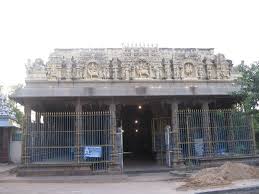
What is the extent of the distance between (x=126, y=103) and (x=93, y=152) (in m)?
3.35

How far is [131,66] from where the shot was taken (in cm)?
1997

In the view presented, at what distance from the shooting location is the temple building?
16656 millimetres

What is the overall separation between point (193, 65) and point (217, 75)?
167 cm

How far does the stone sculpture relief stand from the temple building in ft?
0.20

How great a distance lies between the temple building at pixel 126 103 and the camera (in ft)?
54.6

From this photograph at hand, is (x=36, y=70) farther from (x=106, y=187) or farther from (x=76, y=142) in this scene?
(x=106, y=187)

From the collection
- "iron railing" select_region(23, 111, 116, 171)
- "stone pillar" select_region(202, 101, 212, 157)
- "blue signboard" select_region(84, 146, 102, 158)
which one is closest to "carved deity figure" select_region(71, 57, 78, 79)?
"iron railing" select_region(23, 111, 116, 171)

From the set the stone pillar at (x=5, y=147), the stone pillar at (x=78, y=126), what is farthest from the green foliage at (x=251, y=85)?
the stone pillar at (x=5, y=147)

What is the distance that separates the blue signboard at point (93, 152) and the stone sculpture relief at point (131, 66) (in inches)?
195

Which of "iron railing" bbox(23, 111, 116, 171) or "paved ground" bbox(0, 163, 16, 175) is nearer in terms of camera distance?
"iron railing" bbox(23, 111, 116, 171)

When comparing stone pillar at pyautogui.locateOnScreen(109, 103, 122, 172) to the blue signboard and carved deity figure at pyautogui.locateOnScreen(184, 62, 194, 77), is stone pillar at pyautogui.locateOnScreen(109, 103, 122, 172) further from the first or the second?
carved deity figure at pyautogui.locateOnScreen(184, 62, 194, 77)

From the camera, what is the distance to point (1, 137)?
A: 24672 mm

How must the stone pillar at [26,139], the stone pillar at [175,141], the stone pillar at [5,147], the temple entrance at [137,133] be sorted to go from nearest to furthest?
1. the stone pillar at [26,139]
2. the stone pillar at [175,141]
3. the stone pillar at [5,147]
4. the temple entrance at [137,133]

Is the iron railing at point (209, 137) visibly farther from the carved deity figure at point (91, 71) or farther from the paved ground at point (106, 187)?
the carved deity figure at point (91, 71)
